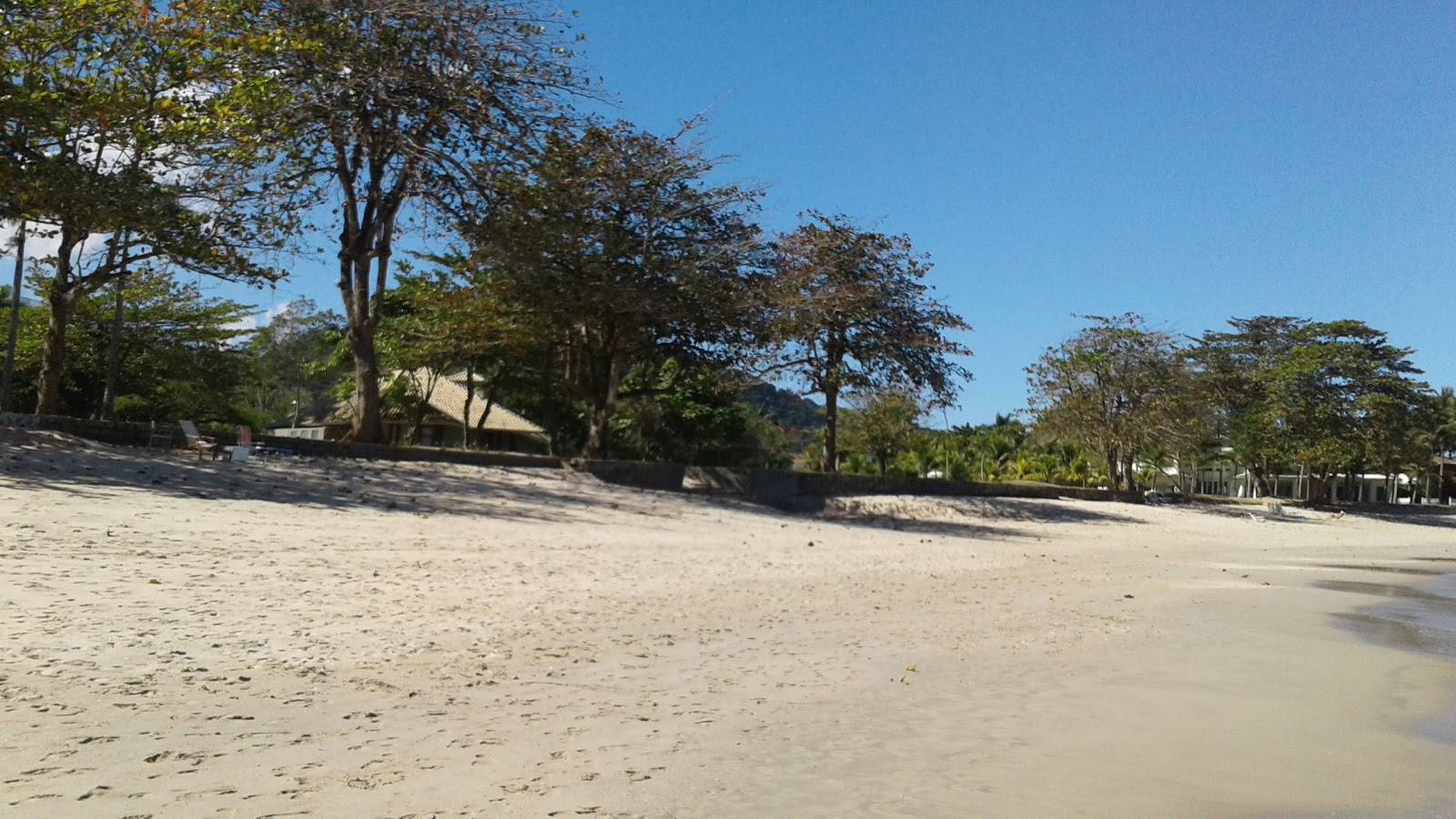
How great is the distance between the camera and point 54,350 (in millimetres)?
18609

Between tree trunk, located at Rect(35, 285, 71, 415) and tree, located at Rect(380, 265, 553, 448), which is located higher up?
tree, located at Rect(380, 265, 553, 448)

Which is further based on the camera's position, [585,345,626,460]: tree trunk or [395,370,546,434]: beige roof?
[395,370,546,434]: beige roof

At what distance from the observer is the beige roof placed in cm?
4428

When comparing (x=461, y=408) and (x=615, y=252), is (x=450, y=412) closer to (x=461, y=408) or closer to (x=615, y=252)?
(x=461, y=408)

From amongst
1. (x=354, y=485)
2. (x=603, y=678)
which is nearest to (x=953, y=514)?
(x=354, y=485)

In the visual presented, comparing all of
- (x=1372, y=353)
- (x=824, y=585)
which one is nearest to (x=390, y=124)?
(x=824, y=585)

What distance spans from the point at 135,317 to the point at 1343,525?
142ft

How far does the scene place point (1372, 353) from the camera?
53969mm

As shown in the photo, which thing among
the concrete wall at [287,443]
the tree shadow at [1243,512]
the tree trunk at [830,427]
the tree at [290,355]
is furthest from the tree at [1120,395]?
the tree at [290,355]

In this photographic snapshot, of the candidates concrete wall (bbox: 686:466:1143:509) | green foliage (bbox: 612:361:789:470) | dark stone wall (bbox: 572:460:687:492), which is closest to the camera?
dark stone wall (bbox: 572:460:687:492)

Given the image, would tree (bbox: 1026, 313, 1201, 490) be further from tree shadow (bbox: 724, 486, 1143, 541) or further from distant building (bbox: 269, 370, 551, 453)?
distant building (bbox: 269, 370, 551, 453)

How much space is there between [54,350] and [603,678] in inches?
655

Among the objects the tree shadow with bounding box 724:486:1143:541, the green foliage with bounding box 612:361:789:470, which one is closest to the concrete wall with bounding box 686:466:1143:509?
the tree shadow with bounding box 724:486:1143:541

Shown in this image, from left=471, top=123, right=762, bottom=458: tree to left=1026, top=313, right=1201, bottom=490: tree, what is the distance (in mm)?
20075
